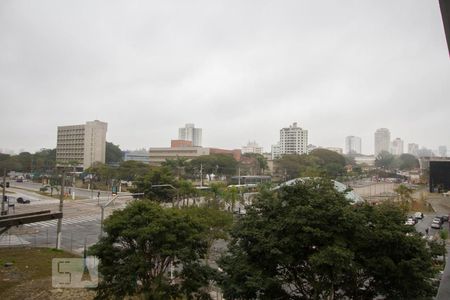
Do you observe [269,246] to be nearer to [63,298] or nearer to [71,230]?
[63,298]

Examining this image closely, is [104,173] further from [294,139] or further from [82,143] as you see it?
[294,139]

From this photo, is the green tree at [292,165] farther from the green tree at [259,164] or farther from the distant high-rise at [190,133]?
the distant high-rise at [190,133]

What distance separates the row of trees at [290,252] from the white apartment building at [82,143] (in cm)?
8911

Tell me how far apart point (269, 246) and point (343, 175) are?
7991 centimetres

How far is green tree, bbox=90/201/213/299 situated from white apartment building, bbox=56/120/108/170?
292 ft

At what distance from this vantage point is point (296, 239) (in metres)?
9.00

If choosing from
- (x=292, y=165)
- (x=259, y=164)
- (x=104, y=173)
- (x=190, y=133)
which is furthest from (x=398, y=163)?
(x=104, y=173)

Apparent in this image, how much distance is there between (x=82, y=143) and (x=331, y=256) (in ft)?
313

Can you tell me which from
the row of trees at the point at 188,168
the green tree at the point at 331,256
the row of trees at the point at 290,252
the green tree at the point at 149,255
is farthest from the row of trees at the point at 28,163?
the green tree at the point at 331,256

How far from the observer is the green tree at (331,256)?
334 inches

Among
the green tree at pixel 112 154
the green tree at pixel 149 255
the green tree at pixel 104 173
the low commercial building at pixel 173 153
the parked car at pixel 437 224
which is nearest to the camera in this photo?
the green tree at pixel 149 255

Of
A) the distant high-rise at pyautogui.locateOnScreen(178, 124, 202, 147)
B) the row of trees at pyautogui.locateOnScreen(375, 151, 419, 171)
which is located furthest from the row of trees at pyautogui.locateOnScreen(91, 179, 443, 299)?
the distant high-rise at pyautogui.locateOnScreen(178, 124, 202, 147)

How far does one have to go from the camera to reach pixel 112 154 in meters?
113

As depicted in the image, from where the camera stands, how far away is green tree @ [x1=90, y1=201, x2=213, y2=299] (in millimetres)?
10125
